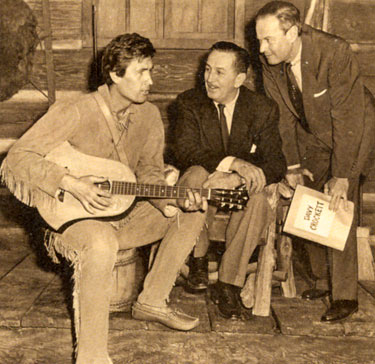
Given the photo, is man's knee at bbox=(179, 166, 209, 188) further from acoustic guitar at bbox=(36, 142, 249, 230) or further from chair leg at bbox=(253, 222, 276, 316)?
chair leg at bbox=(253, 222, 276, 316)

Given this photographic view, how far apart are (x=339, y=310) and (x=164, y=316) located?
114cm

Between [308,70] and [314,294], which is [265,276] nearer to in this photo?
[314,294]

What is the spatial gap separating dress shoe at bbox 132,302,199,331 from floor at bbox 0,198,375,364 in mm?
47

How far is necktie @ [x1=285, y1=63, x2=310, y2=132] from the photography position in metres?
4.30

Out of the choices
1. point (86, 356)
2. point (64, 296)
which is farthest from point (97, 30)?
point (86, 356)

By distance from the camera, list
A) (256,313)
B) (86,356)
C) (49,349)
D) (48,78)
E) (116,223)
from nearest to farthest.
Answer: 1. (86,356)
2. (49,349)
3. (116,223)
4. (256,313)
5. (48,78)

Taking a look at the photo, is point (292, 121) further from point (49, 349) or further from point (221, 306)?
point (49, 349)

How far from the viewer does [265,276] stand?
4191mm

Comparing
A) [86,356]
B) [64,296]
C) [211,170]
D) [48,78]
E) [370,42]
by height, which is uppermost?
[370,42]

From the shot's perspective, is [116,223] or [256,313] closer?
[116,223]

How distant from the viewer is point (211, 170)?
416 cm

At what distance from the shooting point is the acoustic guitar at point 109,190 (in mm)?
3537

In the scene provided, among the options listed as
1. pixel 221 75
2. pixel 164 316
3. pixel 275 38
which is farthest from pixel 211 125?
pixel 164 316

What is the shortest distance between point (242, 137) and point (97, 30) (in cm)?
178
